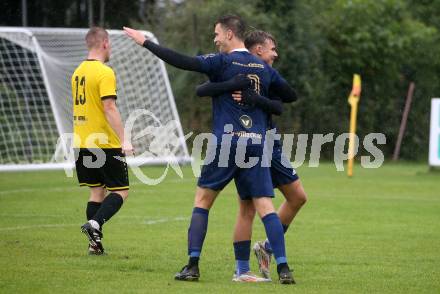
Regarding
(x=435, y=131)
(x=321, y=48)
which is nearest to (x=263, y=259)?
(x=435, y=131)

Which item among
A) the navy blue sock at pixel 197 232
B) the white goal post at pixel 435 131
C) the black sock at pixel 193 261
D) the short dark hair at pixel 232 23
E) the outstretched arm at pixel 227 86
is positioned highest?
the short dark hair at pixel 232 23

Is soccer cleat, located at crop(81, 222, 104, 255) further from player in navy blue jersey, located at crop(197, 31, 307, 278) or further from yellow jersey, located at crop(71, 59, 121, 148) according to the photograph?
player in navy blue jersey, located at crop(197, 31, 307, 278)

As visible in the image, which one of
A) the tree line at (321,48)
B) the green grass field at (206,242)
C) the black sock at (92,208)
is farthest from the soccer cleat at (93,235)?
the tree line at (321,48)

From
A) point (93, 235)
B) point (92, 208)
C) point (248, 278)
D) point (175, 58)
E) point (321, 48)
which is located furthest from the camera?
point (321, 48)

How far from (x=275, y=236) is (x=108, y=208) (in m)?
2.27

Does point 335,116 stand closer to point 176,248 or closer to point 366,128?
point 366,128

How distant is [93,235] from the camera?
8.97 meters

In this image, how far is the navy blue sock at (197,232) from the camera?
301 inches

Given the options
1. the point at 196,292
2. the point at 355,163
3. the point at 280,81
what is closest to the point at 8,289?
the point at 196,292

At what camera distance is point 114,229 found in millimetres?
11359

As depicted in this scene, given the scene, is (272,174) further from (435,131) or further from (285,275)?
(435,131)

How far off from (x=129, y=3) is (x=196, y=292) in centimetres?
2223

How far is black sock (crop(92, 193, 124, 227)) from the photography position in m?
9.18

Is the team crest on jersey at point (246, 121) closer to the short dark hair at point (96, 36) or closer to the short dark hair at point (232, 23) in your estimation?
the short dark hair at point (232, 23)
